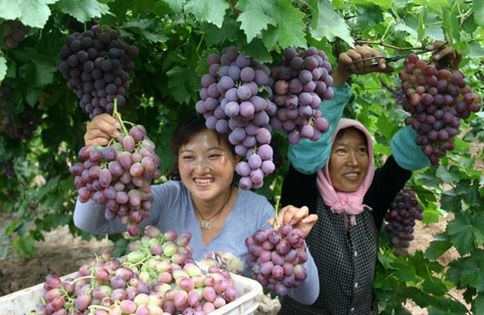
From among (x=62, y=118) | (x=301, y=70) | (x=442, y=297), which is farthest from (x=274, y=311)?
(x=301, y=70)

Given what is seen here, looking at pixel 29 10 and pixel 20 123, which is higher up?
pixel 29 10

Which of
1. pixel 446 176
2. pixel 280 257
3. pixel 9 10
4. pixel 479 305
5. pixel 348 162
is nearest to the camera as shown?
pixel 9 10

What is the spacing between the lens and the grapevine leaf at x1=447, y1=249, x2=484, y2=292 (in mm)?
Result: 2430

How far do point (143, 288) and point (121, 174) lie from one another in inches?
11.3

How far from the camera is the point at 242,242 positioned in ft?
5.88

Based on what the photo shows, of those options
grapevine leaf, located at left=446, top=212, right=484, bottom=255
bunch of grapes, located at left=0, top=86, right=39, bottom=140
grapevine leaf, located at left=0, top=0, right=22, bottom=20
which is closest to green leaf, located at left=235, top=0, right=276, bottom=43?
grapevine leaf, located at left=0, top=0, right=22, bottom=20

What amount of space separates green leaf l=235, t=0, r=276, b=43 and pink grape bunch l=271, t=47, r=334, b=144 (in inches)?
7.6

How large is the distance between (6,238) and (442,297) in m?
3.29

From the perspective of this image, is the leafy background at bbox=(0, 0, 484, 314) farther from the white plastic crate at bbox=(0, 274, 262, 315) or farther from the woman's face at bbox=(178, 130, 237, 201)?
the white plastic crate at bbox=(0, 274, 262, 315)

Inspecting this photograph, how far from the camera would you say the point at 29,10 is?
3.69 feet

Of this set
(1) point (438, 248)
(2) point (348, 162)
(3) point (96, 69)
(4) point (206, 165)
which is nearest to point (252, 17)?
(4) point (206, 165)

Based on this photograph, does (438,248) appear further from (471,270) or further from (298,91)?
(298,91)

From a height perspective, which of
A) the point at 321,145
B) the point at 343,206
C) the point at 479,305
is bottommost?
the point at 479,305

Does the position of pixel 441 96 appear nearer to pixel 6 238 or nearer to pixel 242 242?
pixel 242 242
